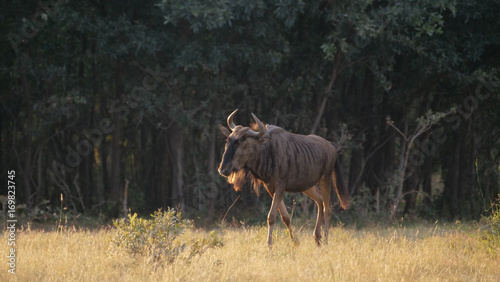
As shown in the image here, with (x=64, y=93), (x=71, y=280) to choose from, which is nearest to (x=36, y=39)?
(x=64, y=93)

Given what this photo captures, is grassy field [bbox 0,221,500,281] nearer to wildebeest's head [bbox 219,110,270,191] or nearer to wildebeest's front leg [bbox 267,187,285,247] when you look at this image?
wildebeest's front leg [bbox 267,187,285,247]

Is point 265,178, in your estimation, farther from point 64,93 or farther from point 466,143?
point 466,143

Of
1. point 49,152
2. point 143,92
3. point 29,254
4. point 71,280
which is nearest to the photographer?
point 71,280

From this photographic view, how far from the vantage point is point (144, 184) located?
19.5 m

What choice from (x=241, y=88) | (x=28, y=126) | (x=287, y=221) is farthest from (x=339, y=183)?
(x=28, y=126)

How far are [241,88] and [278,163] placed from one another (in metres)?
5.86

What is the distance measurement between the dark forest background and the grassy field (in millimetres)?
4793

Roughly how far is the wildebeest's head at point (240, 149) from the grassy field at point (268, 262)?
40.3 inches

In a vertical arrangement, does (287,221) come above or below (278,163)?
below

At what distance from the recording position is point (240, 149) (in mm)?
9383

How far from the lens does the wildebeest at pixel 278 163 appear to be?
30.8 ft

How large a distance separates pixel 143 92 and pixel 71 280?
847 centimetres

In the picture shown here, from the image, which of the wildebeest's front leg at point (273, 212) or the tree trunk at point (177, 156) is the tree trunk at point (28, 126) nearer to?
the tree trunk at point (177, 156)

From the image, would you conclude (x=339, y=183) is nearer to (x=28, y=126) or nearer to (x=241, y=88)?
(x=241, y=88)
